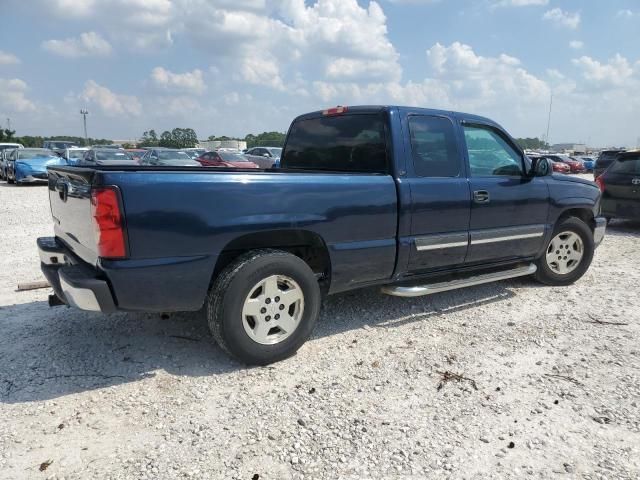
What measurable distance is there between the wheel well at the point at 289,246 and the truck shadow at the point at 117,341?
2.06ft

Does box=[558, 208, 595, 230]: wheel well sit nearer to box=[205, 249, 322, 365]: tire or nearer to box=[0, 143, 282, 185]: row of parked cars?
box=[205, 249, 322, 365]: tire

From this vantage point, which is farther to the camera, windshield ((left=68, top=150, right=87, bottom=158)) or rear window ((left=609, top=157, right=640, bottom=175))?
windshield ((left=68, top=150, right=87, bottom=158))

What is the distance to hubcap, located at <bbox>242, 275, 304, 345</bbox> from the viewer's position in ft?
11.1

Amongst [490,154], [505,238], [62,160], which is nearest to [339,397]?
[505,238]

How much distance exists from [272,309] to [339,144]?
1855 mm

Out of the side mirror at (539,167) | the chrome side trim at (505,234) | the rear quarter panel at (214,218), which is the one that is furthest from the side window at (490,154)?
the rear quarter panel at (214,218)

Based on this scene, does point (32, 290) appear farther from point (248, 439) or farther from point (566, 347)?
point (566, 347)

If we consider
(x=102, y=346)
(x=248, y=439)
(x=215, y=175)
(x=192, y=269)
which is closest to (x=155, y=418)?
(x=248, y=439)

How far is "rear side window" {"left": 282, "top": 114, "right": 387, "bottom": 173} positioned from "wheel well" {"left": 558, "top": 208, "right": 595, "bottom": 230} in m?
2.67

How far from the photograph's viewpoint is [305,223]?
11.4ft

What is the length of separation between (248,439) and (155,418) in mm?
606

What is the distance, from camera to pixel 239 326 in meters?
3.29

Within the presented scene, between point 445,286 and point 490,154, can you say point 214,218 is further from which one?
point 490,154

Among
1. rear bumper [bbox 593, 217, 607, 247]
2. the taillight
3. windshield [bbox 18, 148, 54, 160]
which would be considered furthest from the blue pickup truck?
windshield [bbox 18, 148, 54, 160]
